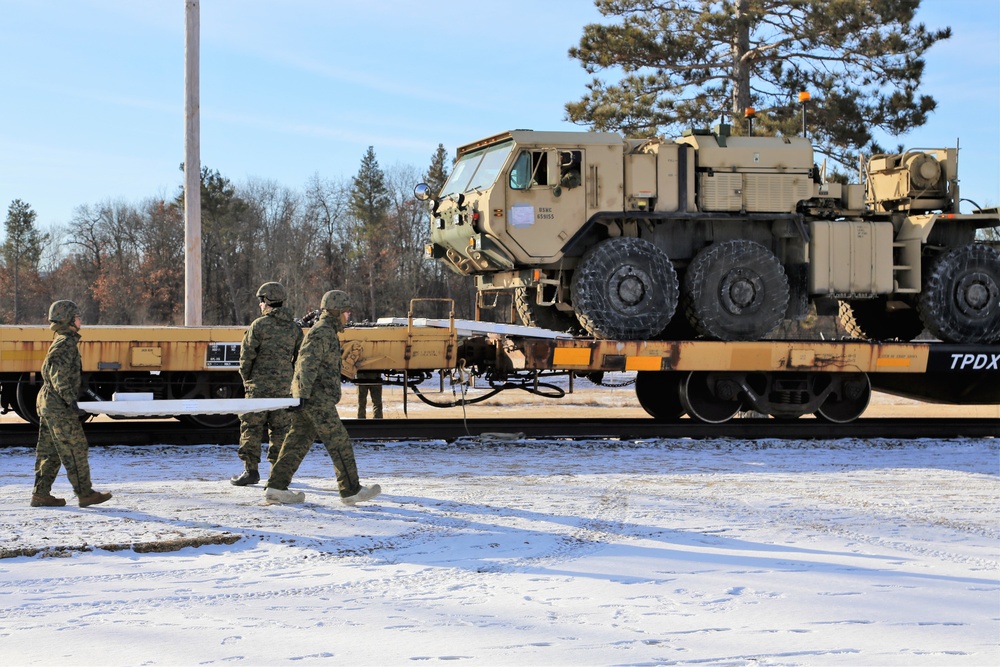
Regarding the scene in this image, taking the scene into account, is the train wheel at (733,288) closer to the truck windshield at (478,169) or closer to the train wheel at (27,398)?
the truck windshield at (478,169)

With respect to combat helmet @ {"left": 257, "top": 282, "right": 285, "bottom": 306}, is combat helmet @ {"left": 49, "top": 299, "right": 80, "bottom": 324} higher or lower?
lower

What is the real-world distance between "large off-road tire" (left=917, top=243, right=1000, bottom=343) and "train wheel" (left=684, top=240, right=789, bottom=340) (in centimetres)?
214

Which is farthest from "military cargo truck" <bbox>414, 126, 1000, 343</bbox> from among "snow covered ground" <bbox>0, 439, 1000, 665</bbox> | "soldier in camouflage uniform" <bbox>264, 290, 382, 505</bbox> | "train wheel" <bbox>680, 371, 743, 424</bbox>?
"soldier in camouflage uniform" <bbox>264, 290, 382, 505</bbox>

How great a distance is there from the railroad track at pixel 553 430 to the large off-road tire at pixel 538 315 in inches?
52.1

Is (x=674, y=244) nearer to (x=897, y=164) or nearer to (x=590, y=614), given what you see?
(x=897, y=164)

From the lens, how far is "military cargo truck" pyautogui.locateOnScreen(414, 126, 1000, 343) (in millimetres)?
12055

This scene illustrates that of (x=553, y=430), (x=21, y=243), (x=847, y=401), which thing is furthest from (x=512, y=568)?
(x=21, y=243)

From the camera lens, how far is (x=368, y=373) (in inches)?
474

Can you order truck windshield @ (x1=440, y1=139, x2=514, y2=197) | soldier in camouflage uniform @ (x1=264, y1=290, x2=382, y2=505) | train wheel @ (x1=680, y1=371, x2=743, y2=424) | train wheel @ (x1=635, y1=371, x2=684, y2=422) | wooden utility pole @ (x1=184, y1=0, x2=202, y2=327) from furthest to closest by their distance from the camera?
wooden utility pole @ (x1=184, y1=0, x2=202, y2=327) < train wheel @ (x1=635, y1=371, x2=684, y2=422) < train wheel @ (x1=680, y1=371, x2=743, y2=424) < truck windshield @ (x1=440, y1=139, x2=514, y2=197) < soldier in camouflage uniform @ (x1=264, y1=290, x2=382, y2=505)

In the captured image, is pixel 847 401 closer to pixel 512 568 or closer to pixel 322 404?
pixel 322 404

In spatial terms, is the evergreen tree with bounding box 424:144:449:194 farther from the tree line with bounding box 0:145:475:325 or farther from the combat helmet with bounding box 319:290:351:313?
the combat helmet with bounding box 319:290:351:313

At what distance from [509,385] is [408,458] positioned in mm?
2053

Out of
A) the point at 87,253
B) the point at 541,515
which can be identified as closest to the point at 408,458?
the point at 541,515

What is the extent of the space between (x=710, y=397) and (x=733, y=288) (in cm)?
145
